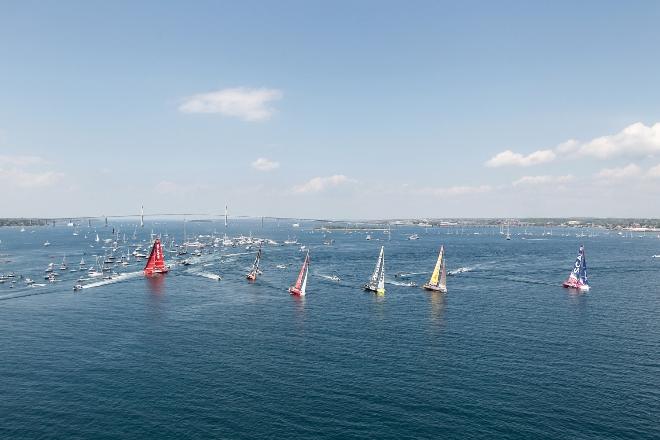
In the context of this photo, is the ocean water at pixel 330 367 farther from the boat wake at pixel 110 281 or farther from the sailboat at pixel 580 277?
the boat wake at pixel 110 281

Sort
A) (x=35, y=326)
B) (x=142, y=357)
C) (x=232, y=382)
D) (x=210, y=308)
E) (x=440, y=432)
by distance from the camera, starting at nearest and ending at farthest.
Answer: (x=440, y=432), (x=232, y=382), (x=142, y=357), (x=35, y=326), (x=210, y=308)

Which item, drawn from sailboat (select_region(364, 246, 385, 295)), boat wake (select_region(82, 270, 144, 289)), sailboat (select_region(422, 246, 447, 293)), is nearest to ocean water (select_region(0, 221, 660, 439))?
sailboat (select_region(364, 246, 385, 295))

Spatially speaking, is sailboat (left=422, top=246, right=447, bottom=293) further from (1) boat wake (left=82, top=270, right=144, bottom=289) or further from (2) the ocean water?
(1) boat wake (left=82, top=270, right=144, bottom=289)

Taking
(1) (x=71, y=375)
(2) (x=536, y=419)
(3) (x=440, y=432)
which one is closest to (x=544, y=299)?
(2) (x=536, y=419)

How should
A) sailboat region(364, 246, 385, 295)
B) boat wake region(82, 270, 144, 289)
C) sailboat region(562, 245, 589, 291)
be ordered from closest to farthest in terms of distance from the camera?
sailboat region(364, 246, 385, 295), sailboat region(562, 245, 589, 291), boat wake region(82, 270, 144, 289)

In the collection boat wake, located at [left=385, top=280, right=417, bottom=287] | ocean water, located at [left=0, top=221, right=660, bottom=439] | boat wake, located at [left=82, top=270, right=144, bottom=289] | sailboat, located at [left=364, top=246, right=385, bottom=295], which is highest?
sailboat, located at [left=364, top=246, right=385, bottom=295]

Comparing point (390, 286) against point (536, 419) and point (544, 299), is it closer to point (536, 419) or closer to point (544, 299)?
point (544, 299)

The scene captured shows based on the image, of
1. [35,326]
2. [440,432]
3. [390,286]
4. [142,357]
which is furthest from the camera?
[390,286]

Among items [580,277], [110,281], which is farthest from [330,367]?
[110,281]
